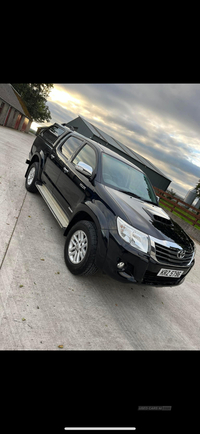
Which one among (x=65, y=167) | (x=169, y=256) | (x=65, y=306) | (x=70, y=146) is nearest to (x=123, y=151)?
(x=70, y=146)

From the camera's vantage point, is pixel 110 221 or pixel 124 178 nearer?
pixel 110 221

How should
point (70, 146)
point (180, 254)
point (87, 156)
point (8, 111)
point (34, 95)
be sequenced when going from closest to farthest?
point (180, 254) → point (87, 156) → point (70, 146) → point (8, 111) → point (34, 95)

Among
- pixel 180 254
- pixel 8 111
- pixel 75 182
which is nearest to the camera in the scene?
pixel 180 254

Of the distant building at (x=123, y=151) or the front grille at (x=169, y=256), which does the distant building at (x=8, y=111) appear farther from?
the front grille at (x=169, y=256)

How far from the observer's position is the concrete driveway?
250 centimetres

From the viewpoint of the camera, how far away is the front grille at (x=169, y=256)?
313 centimetres

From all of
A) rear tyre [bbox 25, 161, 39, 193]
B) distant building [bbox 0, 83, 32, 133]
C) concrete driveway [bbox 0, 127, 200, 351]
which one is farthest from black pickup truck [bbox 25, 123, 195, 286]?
distant building [bbox 0, 83, 32, 133]

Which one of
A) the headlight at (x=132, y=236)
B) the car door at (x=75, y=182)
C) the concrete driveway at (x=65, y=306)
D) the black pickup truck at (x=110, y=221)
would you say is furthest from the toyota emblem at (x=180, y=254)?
the car door at (x=75, y=182)

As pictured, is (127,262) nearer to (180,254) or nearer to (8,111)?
(180,254)

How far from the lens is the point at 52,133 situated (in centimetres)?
592

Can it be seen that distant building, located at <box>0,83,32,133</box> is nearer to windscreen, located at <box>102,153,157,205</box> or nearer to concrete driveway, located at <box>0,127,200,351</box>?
windscreen, located at <box>102,153,157,205</box>

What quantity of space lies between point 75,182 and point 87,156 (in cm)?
53
